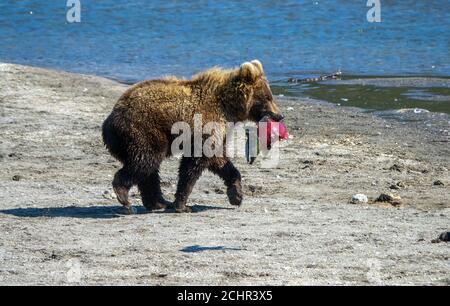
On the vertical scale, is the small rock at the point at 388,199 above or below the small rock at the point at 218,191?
above

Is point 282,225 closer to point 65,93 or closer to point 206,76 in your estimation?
point 206,76

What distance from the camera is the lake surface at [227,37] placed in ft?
76.4

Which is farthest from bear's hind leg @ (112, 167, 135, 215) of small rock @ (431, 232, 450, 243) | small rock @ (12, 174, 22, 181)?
small rock @ (431, 232, 450, 243)

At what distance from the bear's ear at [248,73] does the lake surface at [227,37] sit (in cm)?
974

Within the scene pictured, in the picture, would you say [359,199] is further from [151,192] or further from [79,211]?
[79,211]

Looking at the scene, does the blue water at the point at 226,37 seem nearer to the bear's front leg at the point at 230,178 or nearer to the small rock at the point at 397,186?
the small rock at the point at 397,186

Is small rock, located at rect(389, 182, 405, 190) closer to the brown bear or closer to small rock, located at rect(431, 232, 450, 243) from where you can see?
the brown bear

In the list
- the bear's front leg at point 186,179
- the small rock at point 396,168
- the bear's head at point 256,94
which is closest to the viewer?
the bear's front leg at point 186,179

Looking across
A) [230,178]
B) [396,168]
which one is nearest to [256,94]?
[230,178]

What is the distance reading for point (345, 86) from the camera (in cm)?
2000

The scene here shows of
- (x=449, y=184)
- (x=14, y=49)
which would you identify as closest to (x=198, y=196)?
(x=449, y=184)

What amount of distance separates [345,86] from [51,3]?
55.0 feet

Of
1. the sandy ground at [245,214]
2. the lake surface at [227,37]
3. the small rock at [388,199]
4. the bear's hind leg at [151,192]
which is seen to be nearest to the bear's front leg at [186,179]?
the sandy ground at [245,214]

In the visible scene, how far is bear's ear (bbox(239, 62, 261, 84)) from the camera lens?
11.1m
